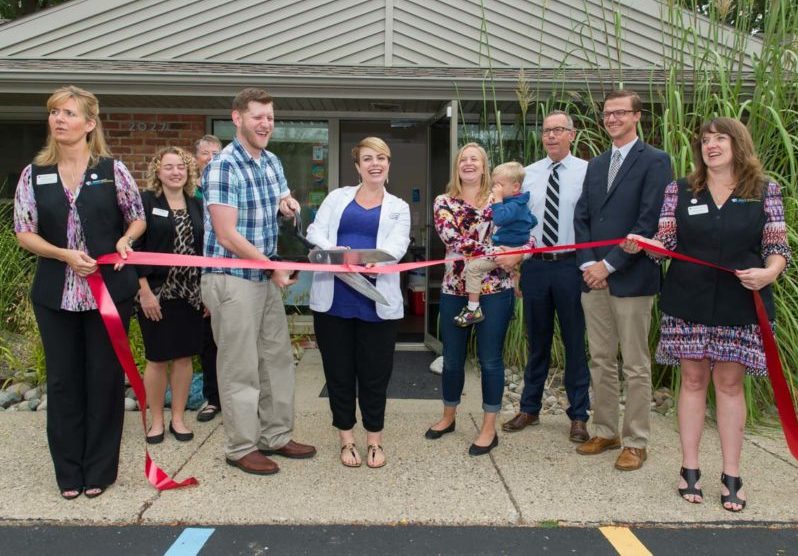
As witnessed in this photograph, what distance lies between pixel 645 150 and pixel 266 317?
2.38m

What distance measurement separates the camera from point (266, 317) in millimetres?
3818

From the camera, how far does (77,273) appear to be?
327 cm

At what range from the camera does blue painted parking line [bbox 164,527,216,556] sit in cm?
289

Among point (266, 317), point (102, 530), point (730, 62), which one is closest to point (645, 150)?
point (730, 62)

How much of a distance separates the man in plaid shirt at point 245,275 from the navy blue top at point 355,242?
29 cm

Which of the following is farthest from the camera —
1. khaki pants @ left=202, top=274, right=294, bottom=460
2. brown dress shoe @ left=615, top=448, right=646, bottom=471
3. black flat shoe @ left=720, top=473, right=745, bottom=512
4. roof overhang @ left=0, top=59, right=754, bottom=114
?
roof overhang @ left=0, top=59, right=754, bottom=114

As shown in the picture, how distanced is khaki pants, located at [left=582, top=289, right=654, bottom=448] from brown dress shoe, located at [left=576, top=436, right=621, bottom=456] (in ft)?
0.12

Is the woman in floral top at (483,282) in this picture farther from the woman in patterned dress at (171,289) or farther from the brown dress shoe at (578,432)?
the woman in patterned dress at (171,289)

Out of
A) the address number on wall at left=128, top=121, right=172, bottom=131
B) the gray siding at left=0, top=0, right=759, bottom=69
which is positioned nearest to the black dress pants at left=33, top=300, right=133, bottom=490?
the gray siding at left=0, top=0, right=759, bottom=69

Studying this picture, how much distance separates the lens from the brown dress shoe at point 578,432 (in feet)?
14.1

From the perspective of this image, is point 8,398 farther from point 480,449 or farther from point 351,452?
point 480,449

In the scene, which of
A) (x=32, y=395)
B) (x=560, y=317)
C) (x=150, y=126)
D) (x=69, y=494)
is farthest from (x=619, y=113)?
(x=150, y=126)

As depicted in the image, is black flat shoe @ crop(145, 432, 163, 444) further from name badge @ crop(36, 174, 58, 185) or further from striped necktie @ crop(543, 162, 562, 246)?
striped necktie @ crop(543, 162, 562, 246)

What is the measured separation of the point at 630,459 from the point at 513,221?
61.0 inches
